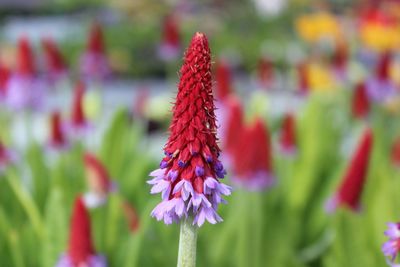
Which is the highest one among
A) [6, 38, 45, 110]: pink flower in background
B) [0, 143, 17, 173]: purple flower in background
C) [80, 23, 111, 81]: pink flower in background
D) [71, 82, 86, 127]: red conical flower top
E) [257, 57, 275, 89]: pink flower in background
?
[257, 57, 275, 89]: pink flower in background

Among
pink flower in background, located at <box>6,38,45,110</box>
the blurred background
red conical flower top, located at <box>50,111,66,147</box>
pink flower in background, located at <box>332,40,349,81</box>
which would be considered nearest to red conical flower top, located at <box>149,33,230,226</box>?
the blurred background

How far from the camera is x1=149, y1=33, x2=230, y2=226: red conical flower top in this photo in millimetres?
1175

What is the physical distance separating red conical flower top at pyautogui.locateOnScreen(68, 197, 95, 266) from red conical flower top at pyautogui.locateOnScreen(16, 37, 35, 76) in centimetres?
150

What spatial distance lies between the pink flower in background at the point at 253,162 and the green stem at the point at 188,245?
4.71 ft

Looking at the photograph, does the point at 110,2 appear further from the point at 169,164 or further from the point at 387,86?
the point at 169,164

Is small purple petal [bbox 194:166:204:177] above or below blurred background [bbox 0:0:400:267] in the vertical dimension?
below

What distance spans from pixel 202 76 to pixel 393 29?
527 cm

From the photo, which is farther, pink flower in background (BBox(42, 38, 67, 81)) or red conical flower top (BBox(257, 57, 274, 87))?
red conical flower top (BBox(257, 57, 274, 87))

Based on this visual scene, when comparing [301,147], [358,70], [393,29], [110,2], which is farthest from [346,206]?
[110,2]

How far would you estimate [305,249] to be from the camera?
9.77 ft

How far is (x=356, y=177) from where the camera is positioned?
2.24m

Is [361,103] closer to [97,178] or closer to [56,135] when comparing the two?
[56,135]

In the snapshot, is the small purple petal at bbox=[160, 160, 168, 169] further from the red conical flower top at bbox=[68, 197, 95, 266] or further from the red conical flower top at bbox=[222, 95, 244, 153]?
the red conical flower top at bbox=[222, 95, 244, 153]

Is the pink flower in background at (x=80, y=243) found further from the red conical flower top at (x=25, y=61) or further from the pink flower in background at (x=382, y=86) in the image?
the pink flower in background at (x=382, y=86)
